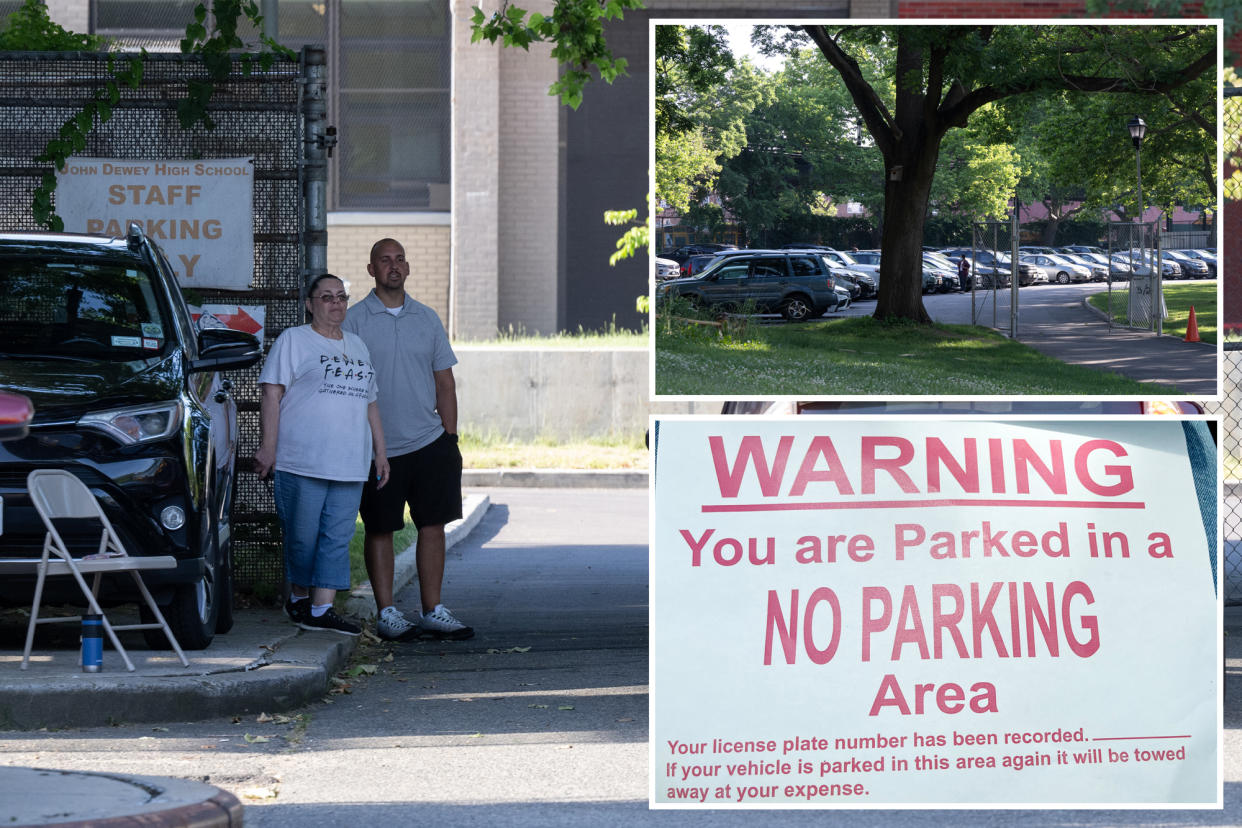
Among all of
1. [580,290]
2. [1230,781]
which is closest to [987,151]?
[1230,781]

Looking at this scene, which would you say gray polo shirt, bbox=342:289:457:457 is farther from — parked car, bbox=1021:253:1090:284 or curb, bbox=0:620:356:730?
parked car, bbox=1021:253:1090:284

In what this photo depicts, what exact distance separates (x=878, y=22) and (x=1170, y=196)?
1.02 m

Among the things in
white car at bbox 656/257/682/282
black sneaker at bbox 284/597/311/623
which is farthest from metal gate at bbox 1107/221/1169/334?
black sneaker at bbox 284/597/311/623

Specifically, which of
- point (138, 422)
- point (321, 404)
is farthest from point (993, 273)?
point (321, 404)

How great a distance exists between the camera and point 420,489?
8266 mm

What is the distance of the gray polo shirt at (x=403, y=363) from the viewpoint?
8.22m

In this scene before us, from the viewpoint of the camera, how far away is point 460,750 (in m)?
6.18

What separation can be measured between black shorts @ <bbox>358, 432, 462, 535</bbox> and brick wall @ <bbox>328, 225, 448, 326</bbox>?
1328 centimetres

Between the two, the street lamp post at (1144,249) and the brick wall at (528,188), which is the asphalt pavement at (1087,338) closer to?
the street lamp post at (1144,249)

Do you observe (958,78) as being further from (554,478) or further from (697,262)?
(554,478)

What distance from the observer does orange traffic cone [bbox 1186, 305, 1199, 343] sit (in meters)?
4.68

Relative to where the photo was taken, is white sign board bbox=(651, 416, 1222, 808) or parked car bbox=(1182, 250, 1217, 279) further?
parked car bbox=(1182, 250, 1217, 279)

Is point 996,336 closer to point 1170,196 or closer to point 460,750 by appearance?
point 1170,196

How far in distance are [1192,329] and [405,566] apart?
715 centimetres
